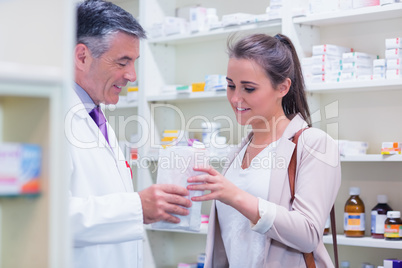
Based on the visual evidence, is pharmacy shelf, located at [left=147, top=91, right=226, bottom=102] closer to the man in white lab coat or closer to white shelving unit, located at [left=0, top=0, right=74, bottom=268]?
the man in white lab coat

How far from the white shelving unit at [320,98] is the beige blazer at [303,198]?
110cm

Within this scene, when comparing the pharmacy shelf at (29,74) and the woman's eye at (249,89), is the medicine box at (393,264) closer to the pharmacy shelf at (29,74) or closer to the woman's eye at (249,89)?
the woman's eye at (249,89)

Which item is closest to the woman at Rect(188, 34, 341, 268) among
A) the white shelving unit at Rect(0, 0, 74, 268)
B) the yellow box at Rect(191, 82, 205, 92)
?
the white shelving unit at Rect(0, 0, 74, 268)

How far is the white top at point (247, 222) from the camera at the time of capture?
6.95 feet

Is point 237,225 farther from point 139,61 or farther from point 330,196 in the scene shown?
point 139,61

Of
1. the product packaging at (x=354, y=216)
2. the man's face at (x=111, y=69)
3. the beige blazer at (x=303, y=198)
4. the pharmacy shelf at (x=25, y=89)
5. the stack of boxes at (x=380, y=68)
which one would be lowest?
the product packaging at (x=354, y=216)

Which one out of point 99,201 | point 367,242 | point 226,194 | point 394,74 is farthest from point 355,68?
point 99,201

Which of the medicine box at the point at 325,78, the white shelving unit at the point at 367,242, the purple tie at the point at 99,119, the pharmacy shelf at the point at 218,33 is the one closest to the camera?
the purple tie at the point at 99,119

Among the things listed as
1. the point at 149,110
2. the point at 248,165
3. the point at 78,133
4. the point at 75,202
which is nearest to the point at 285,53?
the point at 248,165

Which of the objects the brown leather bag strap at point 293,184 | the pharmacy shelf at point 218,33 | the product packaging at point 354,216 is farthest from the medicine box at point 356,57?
the brown leather bag strap at point 293,184

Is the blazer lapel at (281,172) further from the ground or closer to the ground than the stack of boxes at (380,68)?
closer to the ground

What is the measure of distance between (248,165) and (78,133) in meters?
0.70

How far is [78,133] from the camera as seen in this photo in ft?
6.55

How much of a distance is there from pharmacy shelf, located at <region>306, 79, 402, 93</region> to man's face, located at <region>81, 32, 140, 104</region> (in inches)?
54.1
